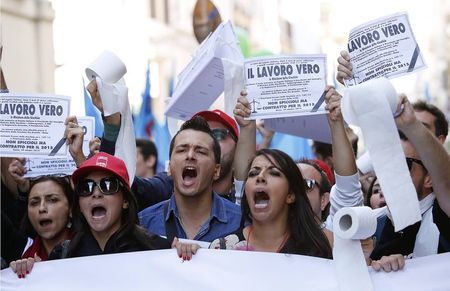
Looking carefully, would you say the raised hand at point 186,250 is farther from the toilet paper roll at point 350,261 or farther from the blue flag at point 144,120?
the blue flag at point 144,120

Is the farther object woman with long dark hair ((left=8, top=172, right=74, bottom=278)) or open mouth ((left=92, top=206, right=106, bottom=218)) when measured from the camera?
woman with long dark hair ((left=8, top=172, right=74, bottom=278))

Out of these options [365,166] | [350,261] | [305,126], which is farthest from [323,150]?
[350,261]

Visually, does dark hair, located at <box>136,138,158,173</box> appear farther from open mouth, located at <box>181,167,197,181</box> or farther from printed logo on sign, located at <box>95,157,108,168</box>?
printed logo on sign, located at <box>95,157,108,168</box>

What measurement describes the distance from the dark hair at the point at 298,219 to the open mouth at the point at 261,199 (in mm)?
75

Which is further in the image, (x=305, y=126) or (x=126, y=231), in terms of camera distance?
(x=305, y=126)

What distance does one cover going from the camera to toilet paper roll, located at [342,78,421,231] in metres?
3.99

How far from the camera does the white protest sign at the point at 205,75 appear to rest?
602 cm

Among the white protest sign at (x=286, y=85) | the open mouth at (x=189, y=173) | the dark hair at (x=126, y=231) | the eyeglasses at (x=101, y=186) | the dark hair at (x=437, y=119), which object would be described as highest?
the white protest sign at (x=286, y=85)

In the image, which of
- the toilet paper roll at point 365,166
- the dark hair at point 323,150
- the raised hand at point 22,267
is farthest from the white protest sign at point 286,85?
the dark hair at point 323,150

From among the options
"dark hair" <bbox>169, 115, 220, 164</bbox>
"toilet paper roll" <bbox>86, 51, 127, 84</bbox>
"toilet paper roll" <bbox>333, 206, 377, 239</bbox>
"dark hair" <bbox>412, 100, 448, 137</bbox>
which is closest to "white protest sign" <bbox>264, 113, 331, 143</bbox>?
"dark hair" <bbox>412, 100, 448, 137</bbox>

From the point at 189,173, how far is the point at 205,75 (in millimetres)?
1073

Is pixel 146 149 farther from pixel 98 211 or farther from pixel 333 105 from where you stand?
pixel 333 105

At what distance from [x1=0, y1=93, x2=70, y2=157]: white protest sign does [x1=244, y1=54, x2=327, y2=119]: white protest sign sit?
941mm

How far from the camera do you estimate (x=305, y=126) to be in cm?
609
